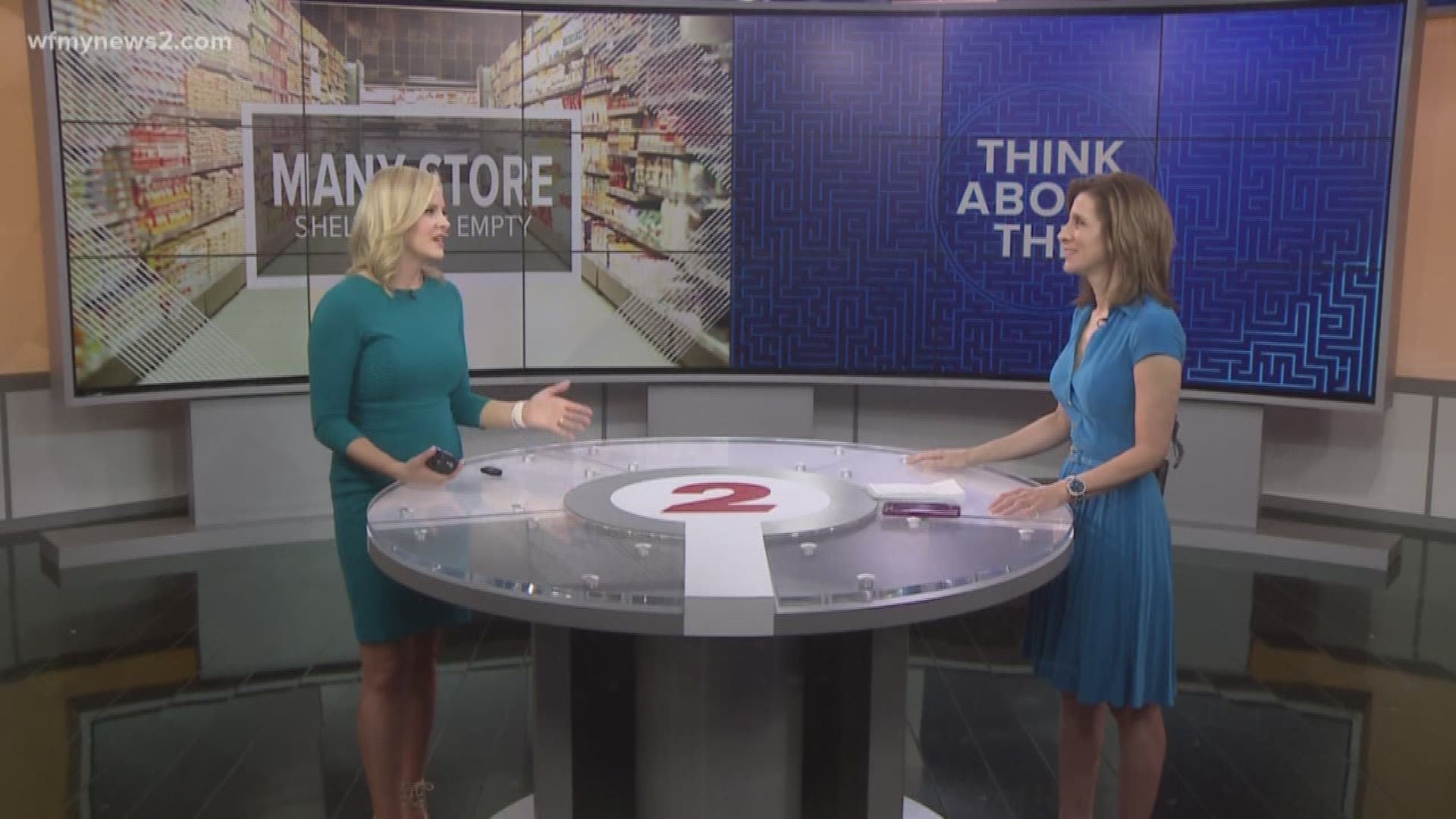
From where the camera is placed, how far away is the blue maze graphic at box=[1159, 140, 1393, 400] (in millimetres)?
5359

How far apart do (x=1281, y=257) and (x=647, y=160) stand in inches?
108

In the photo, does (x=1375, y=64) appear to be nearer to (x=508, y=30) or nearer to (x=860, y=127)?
(x=860, y=127)

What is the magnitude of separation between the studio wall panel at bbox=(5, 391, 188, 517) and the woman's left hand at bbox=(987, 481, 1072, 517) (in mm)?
4538

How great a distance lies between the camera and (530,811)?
2959 millimetres

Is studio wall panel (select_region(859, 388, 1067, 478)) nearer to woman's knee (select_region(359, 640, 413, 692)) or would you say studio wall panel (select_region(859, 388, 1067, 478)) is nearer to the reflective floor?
the reflective floor

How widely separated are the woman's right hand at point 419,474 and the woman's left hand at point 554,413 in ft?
1.02

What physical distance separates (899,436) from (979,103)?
167 cm

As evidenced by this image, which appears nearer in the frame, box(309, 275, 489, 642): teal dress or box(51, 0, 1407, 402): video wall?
box(309, 275, 489, 642): teal dress

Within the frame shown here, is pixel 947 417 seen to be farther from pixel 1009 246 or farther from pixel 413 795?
pixel 413 795

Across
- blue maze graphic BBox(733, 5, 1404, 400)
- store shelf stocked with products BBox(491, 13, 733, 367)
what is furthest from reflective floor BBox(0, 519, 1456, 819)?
store shelf stocked with products BBox(491, 13, 733, 367)

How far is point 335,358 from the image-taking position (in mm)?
2674

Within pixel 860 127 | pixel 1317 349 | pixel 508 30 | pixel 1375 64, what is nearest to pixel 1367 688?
pixel 1317 349

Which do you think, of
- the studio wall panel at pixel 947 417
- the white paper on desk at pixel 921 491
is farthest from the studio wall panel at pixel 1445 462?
the white paper on desk at pixel 921 491

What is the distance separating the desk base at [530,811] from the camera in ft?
9.67
